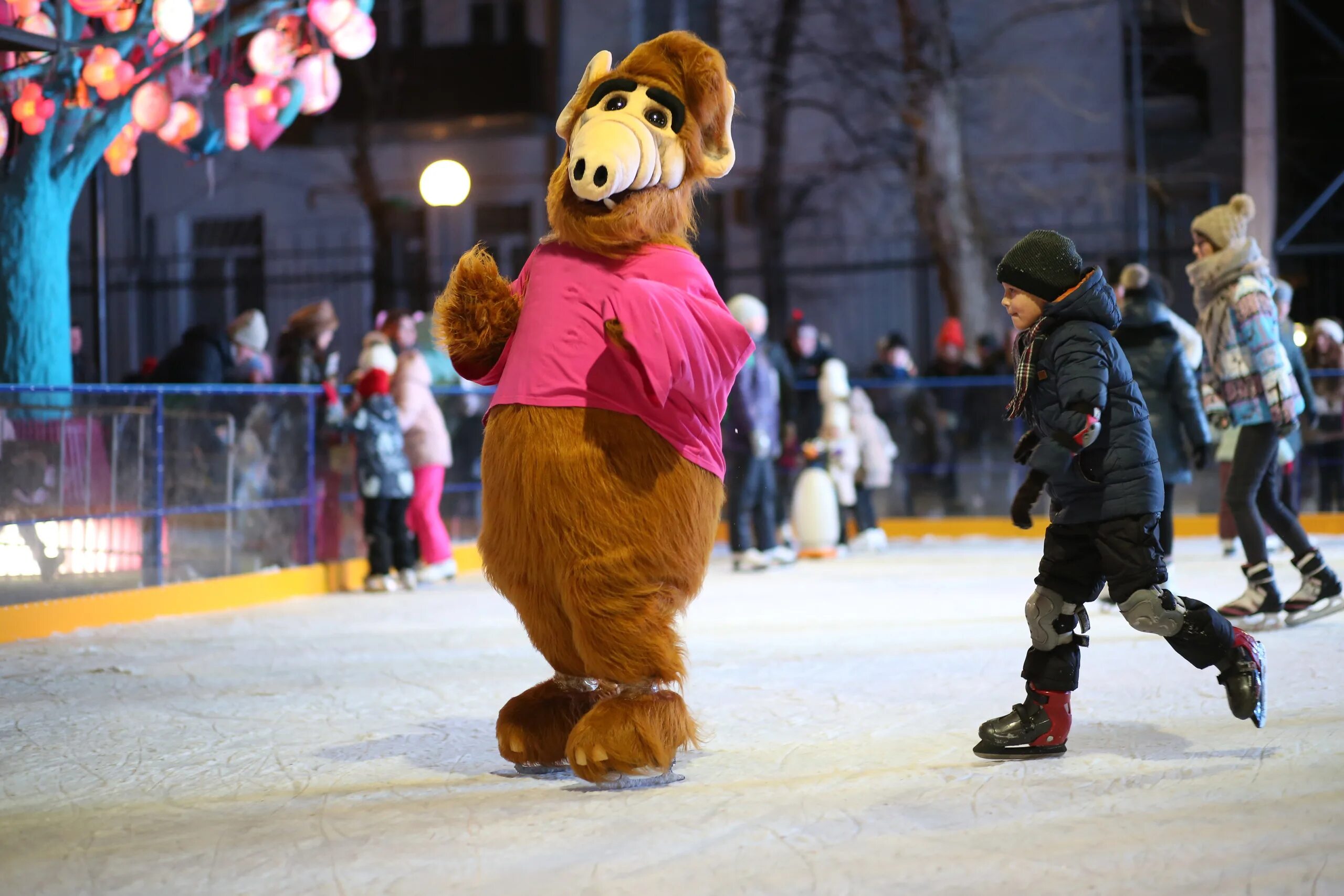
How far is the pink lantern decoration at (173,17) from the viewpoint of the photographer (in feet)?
24.8

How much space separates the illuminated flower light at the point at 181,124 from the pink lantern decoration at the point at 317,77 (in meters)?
0.71

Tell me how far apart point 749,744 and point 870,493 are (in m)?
7.25

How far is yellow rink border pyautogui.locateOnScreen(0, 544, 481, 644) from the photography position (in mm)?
6559

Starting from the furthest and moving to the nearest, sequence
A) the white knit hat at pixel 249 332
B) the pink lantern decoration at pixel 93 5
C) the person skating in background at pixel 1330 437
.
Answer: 1. the person skating in background at pixel 1330 437
2. the white knit hat at pixel 249 332
3. the pink lantern decoration at pixel 93 5

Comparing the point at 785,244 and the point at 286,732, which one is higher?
the point at 785,244

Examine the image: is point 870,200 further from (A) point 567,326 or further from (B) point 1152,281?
(A) point 567,326

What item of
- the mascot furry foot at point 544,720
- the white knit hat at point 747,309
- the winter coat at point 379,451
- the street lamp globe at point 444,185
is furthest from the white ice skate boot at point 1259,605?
the street lamp globe at point 444,185

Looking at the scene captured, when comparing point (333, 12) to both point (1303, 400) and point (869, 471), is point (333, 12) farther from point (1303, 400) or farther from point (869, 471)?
point (1303, 400)

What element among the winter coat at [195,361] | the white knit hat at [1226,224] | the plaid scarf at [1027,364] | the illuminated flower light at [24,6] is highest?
the illuminated flower light at [24,6]

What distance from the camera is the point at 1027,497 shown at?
147 inches

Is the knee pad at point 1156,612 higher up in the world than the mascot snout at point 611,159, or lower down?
lower down

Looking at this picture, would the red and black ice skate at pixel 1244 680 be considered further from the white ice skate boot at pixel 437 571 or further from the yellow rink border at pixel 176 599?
the white ice skate boot at pixel 437 571

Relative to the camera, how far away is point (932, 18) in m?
17.0

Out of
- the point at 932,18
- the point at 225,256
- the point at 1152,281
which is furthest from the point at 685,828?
the point at 225,256
